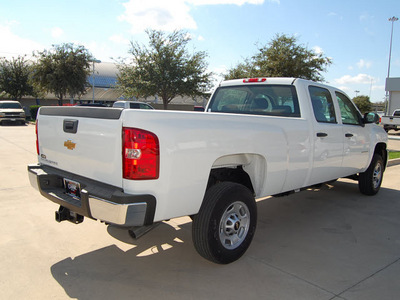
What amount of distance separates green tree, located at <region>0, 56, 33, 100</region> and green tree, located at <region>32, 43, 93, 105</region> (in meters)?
4.23

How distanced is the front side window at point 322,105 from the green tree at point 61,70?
28.7 metres

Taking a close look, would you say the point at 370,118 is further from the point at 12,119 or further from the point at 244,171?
the point at 12,119

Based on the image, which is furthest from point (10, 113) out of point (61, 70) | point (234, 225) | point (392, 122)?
point (392, 122)

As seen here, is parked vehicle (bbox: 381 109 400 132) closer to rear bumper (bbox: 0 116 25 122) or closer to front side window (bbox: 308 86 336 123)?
front side window (bbox: 308 86 336 123)

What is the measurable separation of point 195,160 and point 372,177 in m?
4.72

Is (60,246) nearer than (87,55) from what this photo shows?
Yes

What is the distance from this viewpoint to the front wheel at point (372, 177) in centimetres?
619

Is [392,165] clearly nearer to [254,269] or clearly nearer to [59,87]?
[254,269]

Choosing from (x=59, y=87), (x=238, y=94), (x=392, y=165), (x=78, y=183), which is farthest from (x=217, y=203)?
(x=59, y=87)

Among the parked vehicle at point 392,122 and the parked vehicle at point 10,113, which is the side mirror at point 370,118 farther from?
the parked vehicle at point 10,113

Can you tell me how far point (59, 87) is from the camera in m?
29.9

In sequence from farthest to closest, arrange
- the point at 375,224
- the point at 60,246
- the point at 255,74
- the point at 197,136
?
1. the point at 255,74
2. the point at 375,224
3. the point at 60,246
4. the point at 197,136

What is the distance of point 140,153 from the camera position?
265cm

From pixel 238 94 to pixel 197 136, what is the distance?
2347mm
